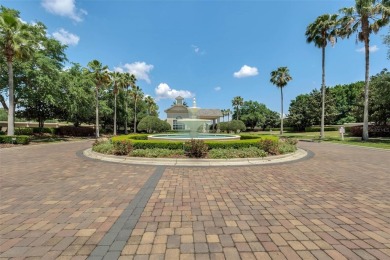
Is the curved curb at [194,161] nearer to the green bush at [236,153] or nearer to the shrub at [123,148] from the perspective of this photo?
the green bush at [236,153]

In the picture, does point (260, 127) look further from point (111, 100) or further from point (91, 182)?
point (91, 182)

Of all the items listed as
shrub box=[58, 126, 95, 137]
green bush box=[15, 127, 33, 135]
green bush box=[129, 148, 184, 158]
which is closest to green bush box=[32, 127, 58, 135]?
shrub box=[58, 126, 95, 137]

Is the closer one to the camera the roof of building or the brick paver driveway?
the brick paver driveway

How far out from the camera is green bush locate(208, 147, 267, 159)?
1123 cm

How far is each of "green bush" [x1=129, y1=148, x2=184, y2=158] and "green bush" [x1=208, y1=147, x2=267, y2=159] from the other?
1.81 metres

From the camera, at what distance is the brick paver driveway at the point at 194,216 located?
3346mm

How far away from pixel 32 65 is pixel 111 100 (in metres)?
19.9

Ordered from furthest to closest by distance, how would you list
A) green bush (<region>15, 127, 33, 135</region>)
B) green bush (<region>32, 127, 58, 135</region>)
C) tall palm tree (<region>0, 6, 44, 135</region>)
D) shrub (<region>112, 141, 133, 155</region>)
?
green bush (<region>32, 127, 58, 135</region>), green bush (<region>15, 127, 33, 135</region>), tall palm tree (<region>0, 6, 44, 135</region>), shrub (<region>112, 141, 133, 155</region>)

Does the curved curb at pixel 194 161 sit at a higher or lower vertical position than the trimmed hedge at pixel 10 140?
lower

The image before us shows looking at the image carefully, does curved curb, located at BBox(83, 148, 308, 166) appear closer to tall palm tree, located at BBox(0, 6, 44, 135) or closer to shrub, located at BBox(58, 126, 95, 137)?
tall palm tree, located at BBox(0, 6, 44, 135)

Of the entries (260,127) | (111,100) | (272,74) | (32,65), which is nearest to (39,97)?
(32,65)

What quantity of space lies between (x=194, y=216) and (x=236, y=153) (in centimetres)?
732

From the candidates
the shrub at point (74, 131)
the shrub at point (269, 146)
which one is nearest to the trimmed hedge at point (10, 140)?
the shrub at point (74, 131)

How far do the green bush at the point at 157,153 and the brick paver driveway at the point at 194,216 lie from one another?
320 centimetres
